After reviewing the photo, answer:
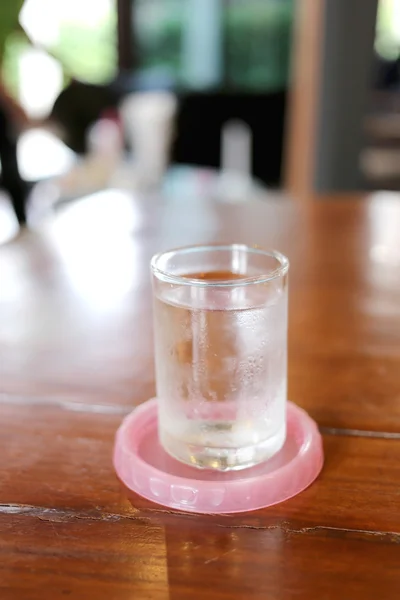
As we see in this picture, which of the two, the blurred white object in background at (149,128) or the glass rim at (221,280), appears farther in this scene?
the blurred white object in background at (149,128)

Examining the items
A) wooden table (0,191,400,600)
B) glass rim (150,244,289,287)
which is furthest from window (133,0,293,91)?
glass rim (150,244,289,287)

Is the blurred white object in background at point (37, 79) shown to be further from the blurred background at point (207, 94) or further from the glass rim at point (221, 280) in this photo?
the glass rim at point (221, 280)

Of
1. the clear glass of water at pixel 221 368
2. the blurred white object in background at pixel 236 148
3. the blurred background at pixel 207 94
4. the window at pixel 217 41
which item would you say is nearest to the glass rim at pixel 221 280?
the clear glass of water at pixel 221 368

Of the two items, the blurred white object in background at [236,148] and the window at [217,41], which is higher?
the window at [217,41]

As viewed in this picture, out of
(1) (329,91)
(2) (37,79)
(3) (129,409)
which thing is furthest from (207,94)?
(3) (129,409)

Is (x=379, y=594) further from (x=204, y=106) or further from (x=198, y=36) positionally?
(x=198, y=36)

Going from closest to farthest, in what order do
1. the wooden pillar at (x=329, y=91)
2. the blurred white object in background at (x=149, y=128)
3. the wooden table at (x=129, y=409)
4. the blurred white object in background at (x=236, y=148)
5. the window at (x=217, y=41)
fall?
the wooden table at (x=129, y=409) → the wooden pillar at (x=329, y=91) → the blurred white object in background at (x=149, y=128) → the blurred white object in background at (x=236, y=148) → the window at (x=217, y=41)

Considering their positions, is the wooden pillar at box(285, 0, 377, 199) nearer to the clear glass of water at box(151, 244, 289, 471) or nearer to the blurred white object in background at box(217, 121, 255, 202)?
the blurred white object in background at box(217, 121, 255, 202)

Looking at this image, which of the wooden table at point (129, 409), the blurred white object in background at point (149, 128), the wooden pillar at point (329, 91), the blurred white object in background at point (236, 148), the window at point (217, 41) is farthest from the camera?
the window at point (217, 41)

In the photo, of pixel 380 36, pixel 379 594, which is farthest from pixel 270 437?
pixel 380 36
